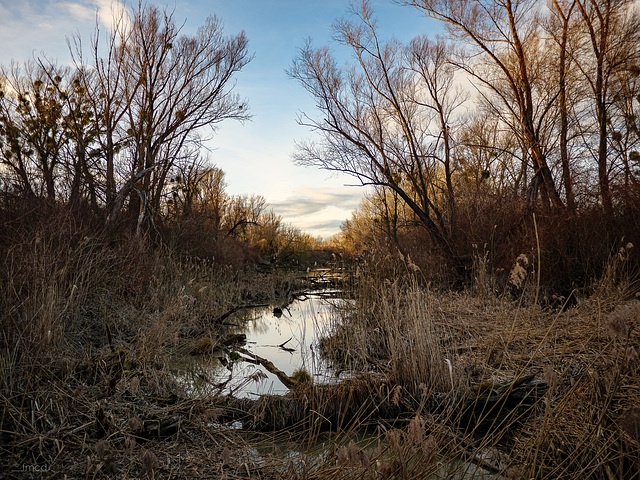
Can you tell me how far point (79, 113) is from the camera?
1277 centimetres

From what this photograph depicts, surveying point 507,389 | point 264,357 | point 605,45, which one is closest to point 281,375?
point 264,357

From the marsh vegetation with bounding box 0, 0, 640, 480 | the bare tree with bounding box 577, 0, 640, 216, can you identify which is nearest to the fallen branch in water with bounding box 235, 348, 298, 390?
the marsh vegetation with bounding box 0, 0, 640, 480

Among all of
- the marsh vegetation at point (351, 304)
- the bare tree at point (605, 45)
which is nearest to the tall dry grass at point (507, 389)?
the marsh vegetation at point (351, 304)

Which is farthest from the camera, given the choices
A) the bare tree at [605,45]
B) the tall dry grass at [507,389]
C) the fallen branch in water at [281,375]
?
the bare tree at [605,45]

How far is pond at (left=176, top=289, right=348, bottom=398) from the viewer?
14.1 feet

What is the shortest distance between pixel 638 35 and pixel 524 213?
650 centimetres

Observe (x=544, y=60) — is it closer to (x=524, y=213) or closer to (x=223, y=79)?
(x=524, y=213)

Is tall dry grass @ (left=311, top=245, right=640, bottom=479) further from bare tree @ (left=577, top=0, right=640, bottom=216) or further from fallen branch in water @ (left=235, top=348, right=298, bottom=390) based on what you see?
bare tree @ (left=577, top=0, right=640, bottom=216)

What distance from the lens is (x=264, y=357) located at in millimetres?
5980

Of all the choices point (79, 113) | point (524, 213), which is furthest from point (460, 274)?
point (79, 113)

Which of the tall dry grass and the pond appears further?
the pond

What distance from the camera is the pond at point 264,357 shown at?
429 centimetres

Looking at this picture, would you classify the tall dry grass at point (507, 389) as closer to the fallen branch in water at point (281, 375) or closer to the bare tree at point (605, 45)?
the fallen branch in water at point (281, 375)

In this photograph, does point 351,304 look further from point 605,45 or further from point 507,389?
point 605,45
